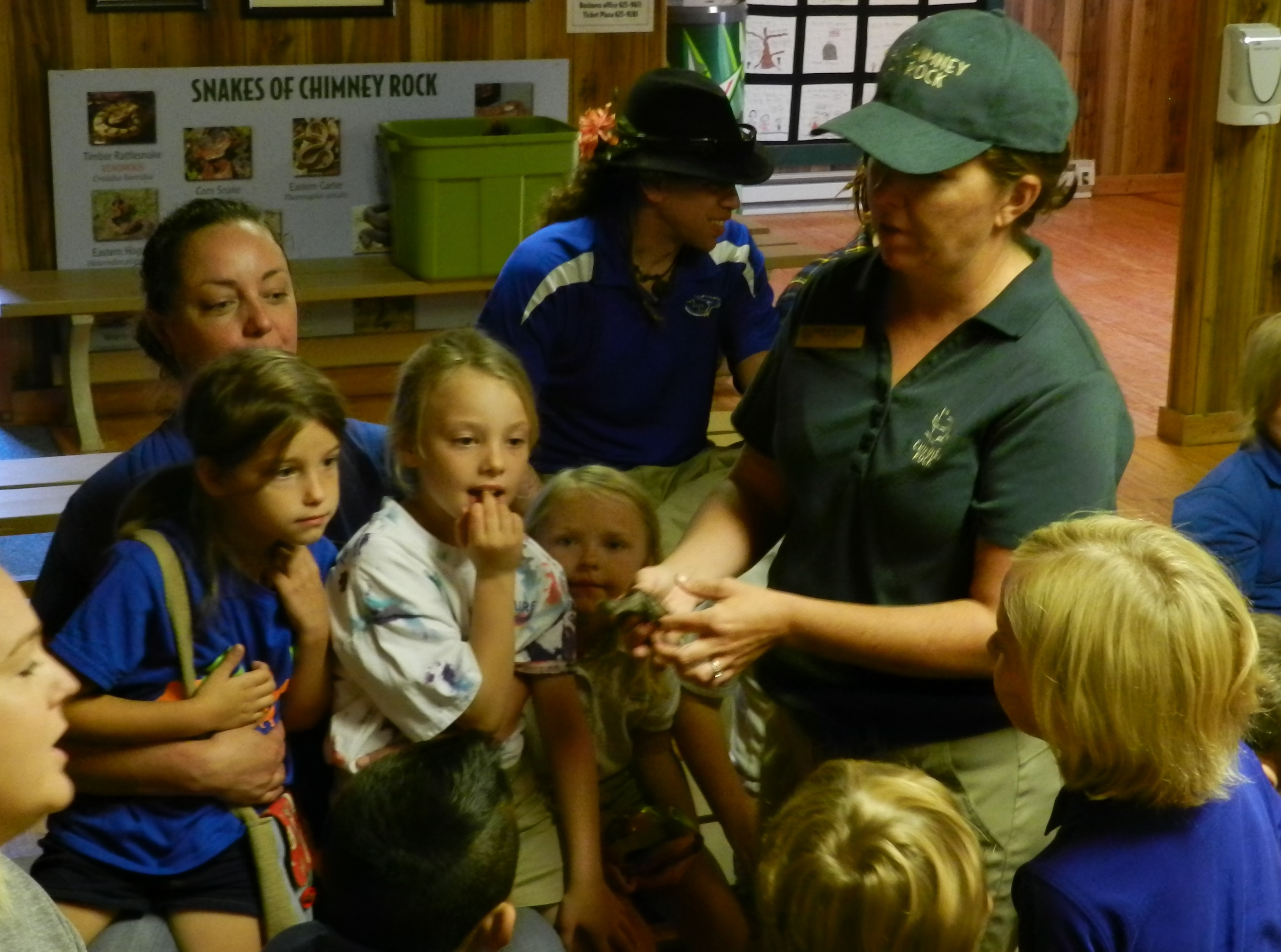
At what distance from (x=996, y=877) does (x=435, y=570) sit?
2.82 feet

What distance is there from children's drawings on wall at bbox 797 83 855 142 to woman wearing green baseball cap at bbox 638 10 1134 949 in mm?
7811

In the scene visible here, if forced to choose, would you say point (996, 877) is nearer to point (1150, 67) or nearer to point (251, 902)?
point (251, 902)

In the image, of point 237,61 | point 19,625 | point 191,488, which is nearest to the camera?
point 19,625

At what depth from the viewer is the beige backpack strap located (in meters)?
2.04

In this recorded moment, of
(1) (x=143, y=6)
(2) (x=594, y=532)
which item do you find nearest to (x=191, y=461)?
(2) (x=594, y=532)

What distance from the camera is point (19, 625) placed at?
134 centimetres

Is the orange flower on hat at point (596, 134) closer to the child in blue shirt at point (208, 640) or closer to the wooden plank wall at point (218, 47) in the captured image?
the child in blue shirt at point (208, 640)

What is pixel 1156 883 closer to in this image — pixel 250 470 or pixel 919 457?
pixel 919 457

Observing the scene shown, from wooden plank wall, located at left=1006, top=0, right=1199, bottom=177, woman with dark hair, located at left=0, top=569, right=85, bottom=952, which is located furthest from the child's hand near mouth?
wooden plank wall, located at left=1006, top=0, right=1199, bottom=177

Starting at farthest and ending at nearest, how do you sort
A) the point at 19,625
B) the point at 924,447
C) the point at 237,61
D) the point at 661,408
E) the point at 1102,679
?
1. the point at 237,61
2. the point at 661,408
3. the point at 924,447
4. the point at 1102,679
5. the point at 19,625

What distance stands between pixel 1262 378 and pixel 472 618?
6.51ft

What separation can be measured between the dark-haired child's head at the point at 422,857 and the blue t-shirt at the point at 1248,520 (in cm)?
194

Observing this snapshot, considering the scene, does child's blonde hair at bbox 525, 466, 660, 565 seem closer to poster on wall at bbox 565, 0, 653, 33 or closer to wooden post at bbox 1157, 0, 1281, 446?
wooden post at bbox 1157, 0, 1281, 446

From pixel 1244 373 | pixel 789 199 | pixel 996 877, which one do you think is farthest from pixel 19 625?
pixel 789 199
